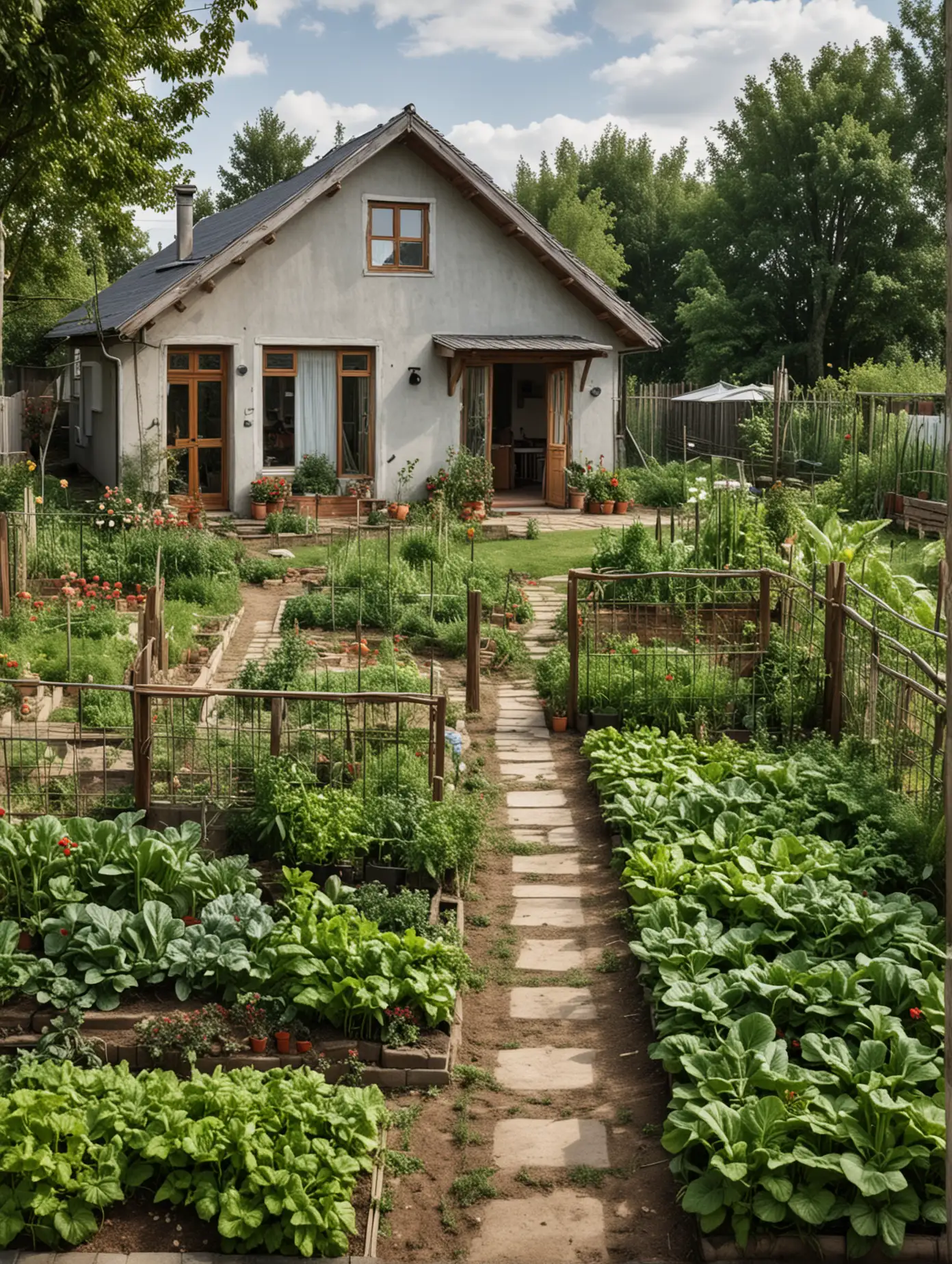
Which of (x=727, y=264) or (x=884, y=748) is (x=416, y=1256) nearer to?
(x=884, y=748)

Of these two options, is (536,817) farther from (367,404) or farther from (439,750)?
(367,404)

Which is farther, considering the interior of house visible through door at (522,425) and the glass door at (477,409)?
the interior of house visible through door at (522,425)

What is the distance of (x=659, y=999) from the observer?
654 centimetres

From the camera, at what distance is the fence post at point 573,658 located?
11.3 m

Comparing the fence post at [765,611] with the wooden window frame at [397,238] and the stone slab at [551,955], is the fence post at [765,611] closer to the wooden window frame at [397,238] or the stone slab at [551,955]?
the stone slab at [551,955]

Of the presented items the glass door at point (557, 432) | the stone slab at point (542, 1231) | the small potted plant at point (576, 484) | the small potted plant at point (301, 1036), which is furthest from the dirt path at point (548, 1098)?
the glass door at point (557, 432)

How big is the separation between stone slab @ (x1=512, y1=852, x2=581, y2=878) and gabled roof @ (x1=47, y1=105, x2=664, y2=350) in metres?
13.5

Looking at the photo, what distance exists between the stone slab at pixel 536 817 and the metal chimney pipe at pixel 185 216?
16692mm

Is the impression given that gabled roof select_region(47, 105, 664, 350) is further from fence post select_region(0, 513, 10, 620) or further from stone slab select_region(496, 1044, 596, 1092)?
stone slab select_region(496, 1044, 596, 1092)

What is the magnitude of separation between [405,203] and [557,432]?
4597 millimetres

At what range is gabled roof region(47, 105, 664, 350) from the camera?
2092cm

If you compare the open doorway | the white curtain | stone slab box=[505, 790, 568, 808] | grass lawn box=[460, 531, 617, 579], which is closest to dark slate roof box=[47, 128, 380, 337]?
the white curtain

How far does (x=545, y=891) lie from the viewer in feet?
28.0

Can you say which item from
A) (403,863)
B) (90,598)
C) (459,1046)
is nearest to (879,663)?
(403,863)
